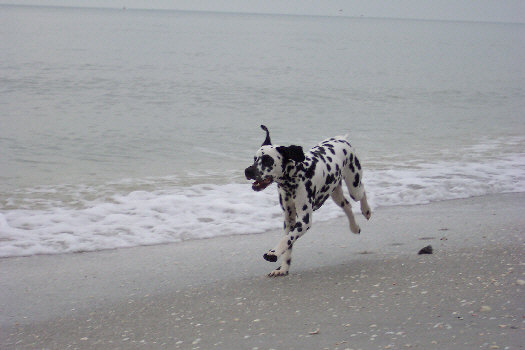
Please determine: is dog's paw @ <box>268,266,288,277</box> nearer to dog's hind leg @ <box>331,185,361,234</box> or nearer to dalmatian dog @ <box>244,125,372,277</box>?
dalmatian dog @ <box>244,125,372,277</box>

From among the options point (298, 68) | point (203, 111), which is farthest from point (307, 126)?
point (298, 68)

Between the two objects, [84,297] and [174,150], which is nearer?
[84,297]

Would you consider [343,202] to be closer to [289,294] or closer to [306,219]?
[306,219]

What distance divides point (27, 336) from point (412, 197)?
6.45 metres

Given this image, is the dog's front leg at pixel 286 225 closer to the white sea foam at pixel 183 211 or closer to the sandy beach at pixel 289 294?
the sandy beach at pixel 289 294

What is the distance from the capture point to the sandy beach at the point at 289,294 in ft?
16.0

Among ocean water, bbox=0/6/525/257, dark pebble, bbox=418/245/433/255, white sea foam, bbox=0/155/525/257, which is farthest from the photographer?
ocean water, bbox=0/6/525/257

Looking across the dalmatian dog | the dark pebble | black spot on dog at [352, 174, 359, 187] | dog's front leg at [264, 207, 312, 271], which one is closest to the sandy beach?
the dark pebble

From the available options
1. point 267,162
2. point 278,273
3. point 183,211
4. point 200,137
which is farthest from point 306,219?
point 200,137

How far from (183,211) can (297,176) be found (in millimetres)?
3722

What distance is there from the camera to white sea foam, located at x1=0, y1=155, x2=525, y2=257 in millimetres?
8336

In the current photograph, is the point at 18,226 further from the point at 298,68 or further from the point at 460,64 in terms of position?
the point at 460,64

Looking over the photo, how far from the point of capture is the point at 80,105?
22.6 m

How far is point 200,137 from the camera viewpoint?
17750mm
